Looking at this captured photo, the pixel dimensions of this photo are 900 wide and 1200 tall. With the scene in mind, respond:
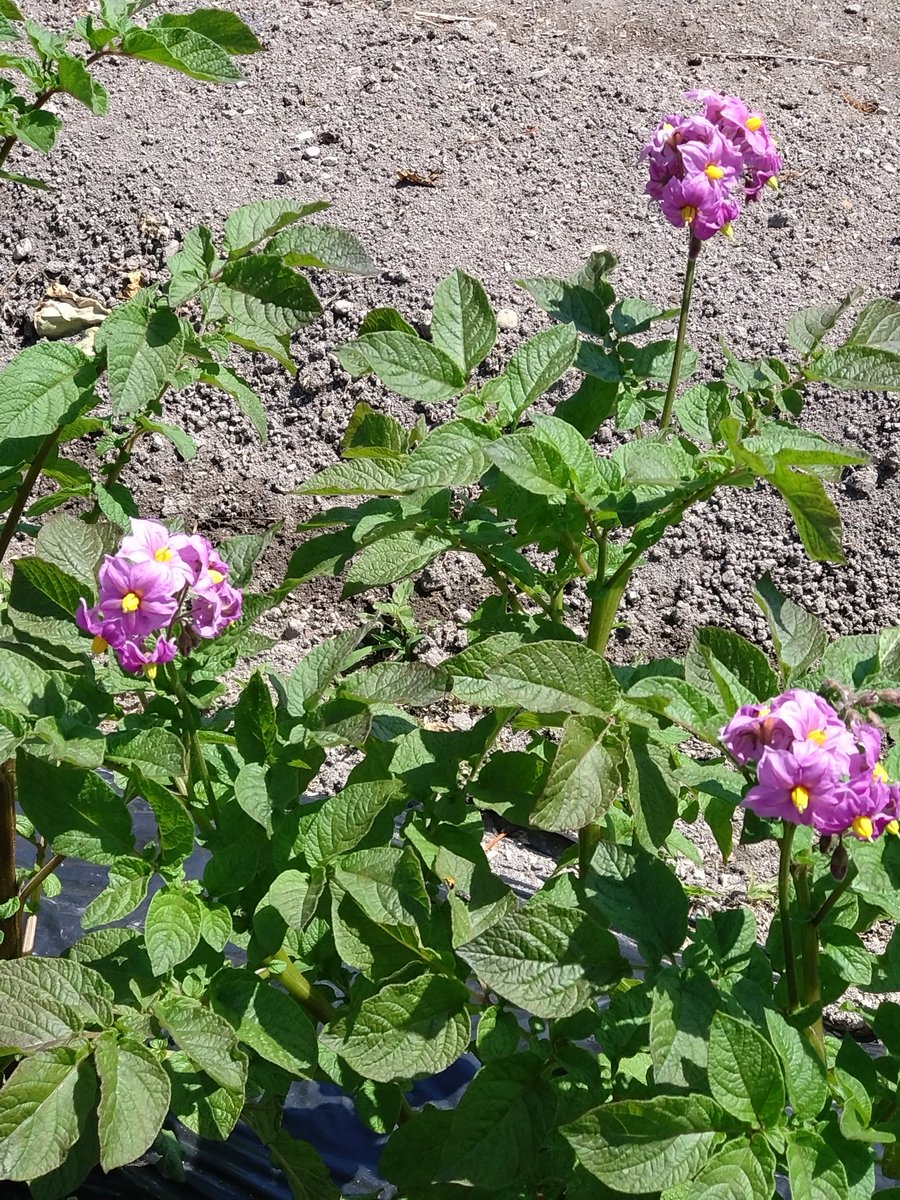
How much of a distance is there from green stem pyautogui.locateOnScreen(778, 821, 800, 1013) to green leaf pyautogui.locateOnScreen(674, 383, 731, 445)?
50 centimetres

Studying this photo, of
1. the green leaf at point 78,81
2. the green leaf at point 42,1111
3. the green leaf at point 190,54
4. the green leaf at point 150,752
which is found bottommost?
the green leaf at point 42,1111

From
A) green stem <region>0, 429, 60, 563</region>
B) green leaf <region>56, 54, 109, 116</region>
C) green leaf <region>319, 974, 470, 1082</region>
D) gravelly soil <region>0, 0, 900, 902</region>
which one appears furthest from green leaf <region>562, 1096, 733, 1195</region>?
gravelly soil <region>0, 0, 900, 902</region>

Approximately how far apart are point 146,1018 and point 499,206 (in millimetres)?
3252

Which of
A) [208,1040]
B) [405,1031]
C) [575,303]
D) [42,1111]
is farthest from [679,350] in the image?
[42,1111]

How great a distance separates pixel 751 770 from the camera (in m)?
1.18

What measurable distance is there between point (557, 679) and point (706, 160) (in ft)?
2.41

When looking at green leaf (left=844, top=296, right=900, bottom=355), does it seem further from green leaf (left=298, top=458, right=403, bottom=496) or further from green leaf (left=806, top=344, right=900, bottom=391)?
green leaf (left=298, top=458, right=403, bottom=496)

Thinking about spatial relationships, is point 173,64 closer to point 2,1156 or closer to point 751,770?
point 751,770

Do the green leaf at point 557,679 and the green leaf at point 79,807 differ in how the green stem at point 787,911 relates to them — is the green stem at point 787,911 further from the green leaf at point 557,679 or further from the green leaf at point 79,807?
the green leaf at point 79,807

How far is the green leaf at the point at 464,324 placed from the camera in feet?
5.12

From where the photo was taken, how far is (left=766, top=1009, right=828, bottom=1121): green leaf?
3.87 feet

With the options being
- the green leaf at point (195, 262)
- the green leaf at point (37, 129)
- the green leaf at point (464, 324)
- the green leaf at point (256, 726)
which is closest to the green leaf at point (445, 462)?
the green leaf at point (464, 324)

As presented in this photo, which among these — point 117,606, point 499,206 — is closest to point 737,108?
point 117,606

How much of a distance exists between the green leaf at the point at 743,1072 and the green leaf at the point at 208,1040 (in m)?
0.45
